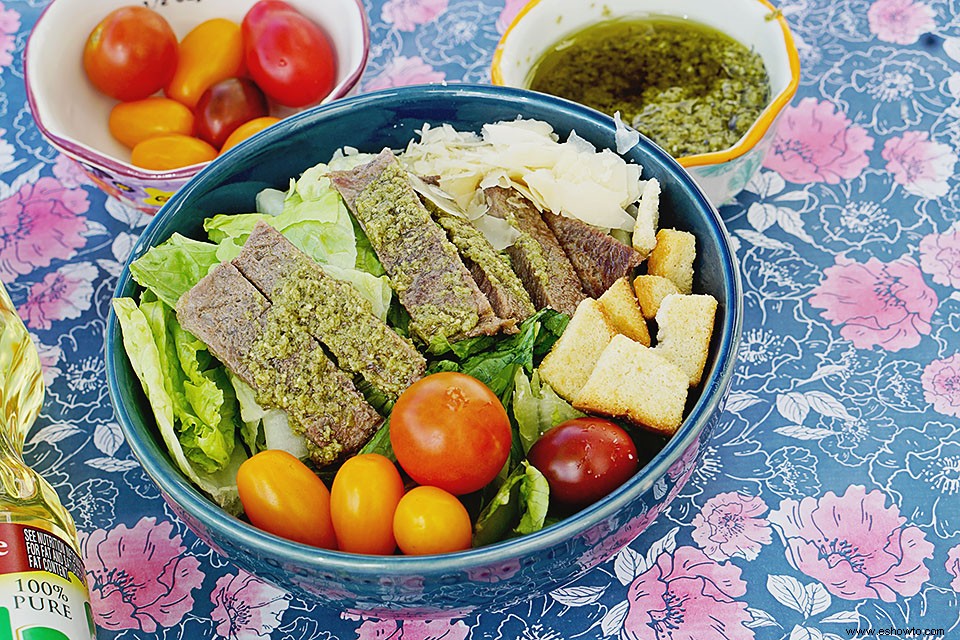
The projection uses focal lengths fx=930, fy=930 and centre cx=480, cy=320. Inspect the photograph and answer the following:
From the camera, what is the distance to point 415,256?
1584mm

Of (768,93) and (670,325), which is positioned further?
(768,93)

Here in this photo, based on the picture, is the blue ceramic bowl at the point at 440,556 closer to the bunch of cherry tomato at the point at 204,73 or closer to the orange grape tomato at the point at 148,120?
the bunch of cherry tomato at the point at 204,73

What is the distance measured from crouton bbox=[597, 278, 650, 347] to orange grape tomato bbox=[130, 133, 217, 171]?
962mm

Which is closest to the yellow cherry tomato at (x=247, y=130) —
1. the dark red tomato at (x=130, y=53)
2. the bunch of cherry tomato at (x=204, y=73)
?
the bunch of cherry tomato at (x=204, y=73)

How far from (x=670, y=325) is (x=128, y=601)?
0.98 meters

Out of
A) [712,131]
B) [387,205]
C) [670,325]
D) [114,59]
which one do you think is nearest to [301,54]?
[114,59]

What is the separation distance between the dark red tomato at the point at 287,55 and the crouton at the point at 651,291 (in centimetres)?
94

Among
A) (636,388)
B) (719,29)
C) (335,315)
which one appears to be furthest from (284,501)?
(719,29)

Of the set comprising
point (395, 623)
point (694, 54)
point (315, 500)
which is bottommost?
point (395, 623)

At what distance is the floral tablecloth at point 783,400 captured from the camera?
148 centimetres

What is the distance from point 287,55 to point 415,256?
735 millimetres

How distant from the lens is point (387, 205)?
1.61m

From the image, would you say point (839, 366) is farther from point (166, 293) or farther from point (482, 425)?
point (166, 293)

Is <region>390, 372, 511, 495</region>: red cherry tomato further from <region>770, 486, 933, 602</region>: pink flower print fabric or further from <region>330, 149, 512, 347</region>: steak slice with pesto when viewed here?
<region>770, 486, 933, 602</region>: pink flower print fabric
